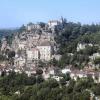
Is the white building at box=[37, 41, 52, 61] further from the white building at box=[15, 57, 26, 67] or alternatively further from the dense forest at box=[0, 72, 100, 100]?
the dense forest at box=[0, 72, 100, 100]

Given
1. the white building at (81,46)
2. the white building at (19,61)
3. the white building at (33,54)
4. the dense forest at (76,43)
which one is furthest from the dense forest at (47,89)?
the white building at (33,54)

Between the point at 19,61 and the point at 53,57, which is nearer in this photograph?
the point at 53,57

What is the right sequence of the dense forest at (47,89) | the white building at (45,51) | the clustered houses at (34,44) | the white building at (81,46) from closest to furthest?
the dense forest at (47,89) < the white building at (81,46) < the clustered houses at (34,44) < the white building at (45,51)

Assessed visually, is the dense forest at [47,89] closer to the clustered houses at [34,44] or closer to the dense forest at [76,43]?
the dense forest at [76,43]

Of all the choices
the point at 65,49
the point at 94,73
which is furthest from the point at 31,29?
the point at 94,73

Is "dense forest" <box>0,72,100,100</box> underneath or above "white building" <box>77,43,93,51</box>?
underneath

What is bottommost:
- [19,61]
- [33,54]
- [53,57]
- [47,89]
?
[47,89]

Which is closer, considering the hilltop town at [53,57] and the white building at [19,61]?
the hilltop town at [53,57]

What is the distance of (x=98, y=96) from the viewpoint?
22.0 meters

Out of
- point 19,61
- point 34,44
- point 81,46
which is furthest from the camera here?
point 34,44

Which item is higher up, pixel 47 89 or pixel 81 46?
pixel 81 46

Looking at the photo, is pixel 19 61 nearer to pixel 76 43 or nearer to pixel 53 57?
pixel 53 57

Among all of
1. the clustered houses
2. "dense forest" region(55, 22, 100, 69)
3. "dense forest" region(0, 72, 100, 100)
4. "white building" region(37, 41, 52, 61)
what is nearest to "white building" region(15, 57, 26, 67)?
the clustered houses

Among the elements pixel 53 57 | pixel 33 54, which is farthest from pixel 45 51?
pixel 53 57
